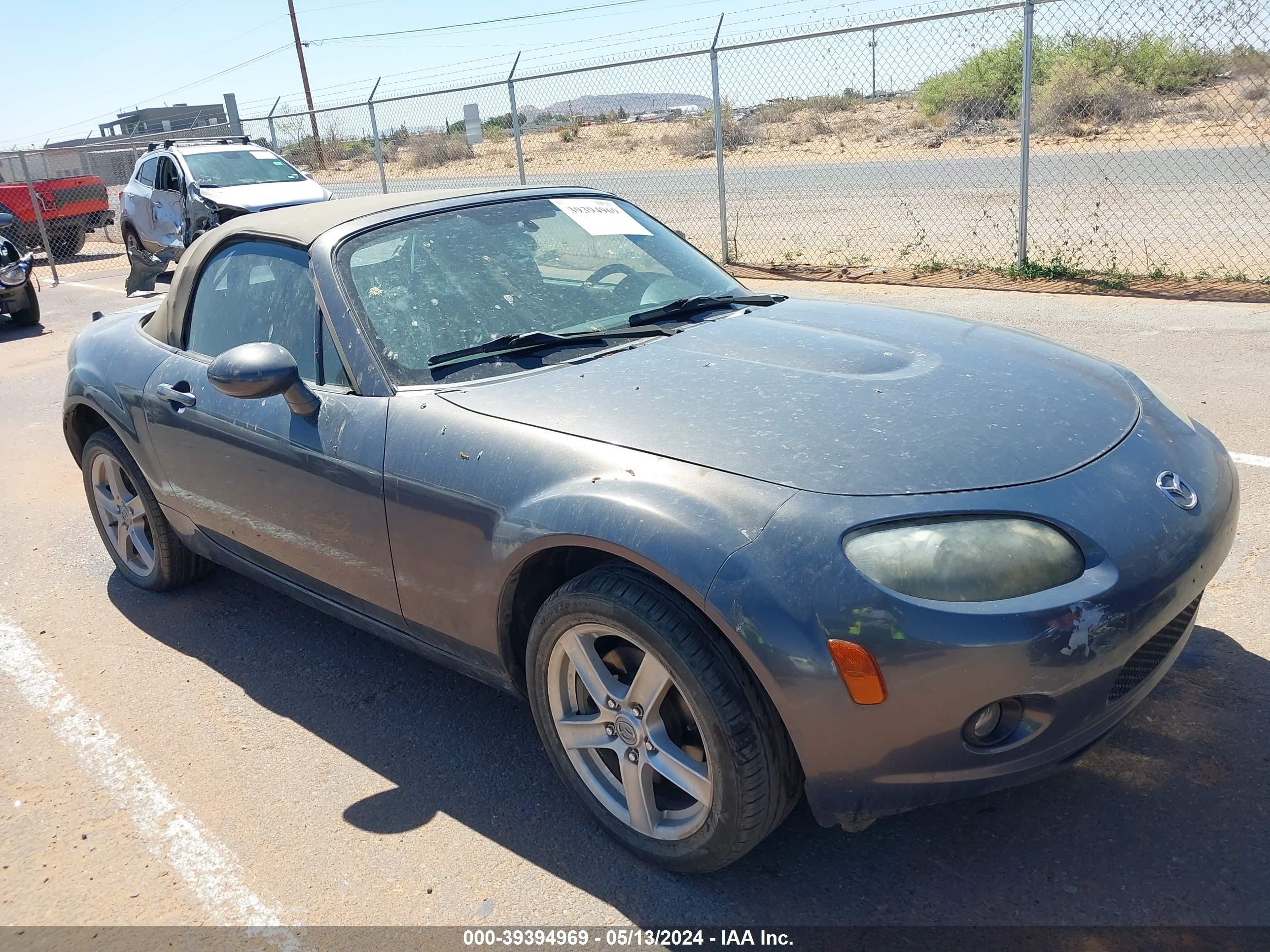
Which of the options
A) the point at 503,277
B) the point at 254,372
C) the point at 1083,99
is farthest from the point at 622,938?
the point at 1083,99

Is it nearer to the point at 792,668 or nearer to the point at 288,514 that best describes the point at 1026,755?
the point at 792,668

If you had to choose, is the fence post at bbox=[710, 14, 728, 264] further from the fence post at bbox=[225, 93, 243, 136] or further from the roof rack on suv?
the fence post at bbox=[225, 93, 243, 136]

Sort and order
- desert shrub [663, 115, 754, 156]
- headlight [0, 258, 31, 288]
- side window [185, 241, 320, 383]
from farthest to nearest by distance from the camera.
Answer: desert shrub [663, 115, 754, 156], headlight [0, 258, 31, 288], side window [185, 241, 320, 383]

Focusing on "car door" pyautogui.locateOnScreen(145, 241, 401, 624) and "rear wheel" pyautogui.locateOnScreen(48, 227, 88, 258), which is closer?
"car door" pyautogui.locateOnScreen(145, 241, 401, 624)

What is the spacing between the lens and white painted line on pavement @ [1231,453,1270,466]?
4605 mm

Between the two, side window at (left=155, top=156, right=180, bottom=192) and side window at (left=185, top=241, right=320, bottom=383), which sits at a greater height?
side window at (left=155, top=156, right=180, bottom=192)

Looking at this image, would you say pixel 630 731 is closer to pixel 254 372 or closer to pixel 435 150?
pixel 254 372

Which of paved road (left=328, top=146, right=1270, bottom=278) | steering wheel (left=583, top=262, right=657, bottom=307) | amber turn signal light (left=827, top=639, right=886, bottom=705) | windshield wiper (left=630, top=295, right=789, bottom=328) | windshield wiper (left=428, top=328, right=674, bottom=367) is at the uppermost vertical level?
steering wheel (left=583, top=262, right=657, bottom=307)

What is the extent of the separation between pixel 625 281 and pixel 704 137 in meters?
19.1

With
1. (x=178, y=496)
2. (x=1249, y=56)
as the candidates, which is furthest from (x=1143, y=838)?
(x=1249, y=56)

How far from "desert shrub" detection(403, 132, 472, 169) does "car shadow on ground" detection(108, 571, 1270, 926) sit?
58.0ft

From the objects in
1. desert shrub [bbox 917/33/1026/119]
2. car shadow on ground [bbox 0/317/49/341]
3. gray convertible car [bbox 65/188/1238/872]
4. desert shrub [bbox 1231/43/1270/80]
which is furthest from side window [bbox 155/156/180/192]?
desert shrub [bbox 1231/43/1270/80]

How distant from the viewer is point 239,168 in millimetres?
14750

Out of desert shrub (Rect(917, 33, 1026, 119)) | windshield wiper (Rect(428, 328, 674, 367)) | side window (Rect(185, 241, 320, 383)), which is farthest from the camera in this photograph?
desert shrub (Rect(917, 33, 1026, 119))
